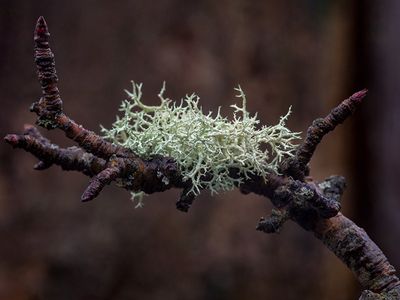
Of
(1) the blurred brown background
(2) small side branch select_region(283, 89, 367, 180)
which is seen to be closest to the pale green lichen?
(2) small side branch select_region(283, 89, 367, 180)

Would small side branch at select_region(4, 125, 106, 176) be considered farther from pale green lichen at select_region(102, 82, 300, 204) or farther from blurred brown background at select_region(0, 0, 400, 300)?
blurred brown background at select_region(0, 0, 400, 300)

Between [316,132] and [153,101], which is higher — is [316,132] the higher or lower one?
the lower one

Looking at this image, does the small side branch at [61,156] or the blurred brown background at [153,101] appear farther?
the blurred brown background at [153,101]

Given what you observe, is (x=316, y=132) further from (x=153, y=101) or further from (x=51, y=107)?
(x=153, y=101)

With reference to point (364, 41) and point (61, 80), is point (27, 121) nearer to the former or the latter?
point (61, 80)

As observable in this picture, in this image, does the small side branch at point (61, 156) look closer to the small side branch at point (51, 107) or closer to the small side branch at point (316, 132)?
the small side branch at point (51, 107)

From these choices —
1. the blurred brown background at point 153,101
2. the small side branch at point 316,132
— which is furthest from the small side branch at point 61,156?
the blurred brown background at point 153,101

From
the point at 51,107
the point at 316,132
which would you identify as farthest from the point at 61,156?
the point at 316,132

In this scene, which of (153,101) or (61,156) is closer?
(61,156)
